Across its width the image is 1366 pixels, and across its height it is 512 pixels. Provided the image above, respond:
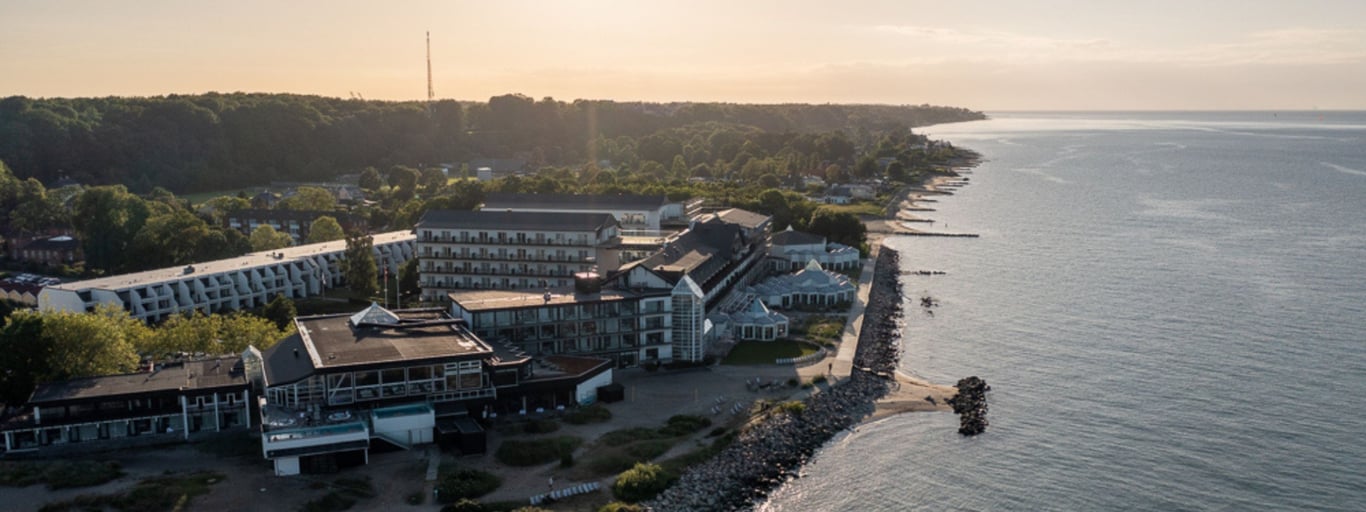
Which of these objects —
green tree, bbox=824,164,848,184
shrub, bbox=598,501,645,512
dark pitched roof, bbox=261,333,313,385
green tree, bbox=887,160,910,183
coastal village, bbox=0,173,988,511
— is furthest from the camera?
green tree, bbox=887,160,910,183

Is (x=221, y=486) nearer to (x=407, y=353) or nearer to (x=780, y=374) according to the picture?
(x=407, y=353)

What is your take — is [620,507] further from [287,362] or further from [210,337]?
[210,337]

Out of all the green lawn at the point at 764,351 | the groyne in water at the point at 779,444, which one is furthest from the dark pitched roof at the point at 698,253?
the groyne in water at the point at 779,444

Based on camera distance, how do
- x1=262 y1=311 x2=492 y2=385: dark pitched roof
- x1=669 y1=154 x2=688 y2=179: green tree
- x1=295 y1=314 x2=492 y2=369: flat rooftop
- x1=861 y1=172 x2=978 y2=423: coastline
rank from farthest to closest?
x1=669 y1=154 x2=688 y2=179: green tree, x1=861 y1=172 x2=978 y2=423: coastline, x1=295 y1=314 x2=492 y2=369: flat rooftop, x1=262 y1=311 x2=492 y2=385: dark pitched roof

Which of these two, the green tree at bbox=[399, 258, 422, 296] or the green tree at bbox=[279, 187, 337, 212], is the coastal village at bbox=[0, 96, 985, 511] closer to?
the green tree at bbox=[399, 258, 422, 296]

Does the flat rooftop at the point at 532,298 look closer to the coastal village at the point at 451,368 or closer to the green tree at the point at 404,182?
the coastal village at the point at 451,368

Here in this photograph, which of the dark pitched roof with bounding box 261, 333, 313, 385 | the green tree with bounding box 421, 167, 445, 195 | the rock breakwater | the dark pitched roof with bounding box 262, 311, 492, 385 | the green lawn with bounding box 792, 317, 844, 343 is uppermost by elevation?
the green tree with bounding box 421, 167, 445, 195

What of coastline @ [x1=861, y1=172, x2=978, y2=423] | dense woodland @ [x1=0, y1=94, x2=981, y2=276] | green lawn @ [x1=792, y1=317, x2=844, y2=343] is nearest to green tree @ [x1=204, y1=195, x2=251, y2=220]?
dense woodland @ [x1=0, y1=94, x2=981, y2=276]
